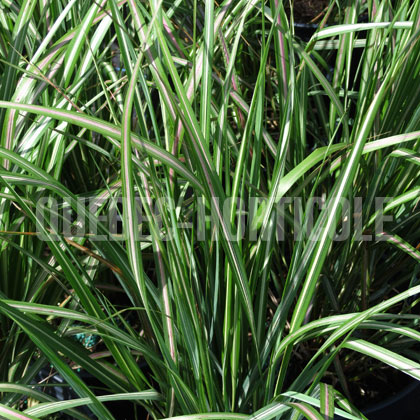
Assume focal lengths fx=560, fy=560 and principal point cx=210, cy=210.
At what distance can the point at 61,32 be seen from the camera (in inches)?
36.7

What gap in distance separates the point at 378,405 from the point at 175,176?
44cm

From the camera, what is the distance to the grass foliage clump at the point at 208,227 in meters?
0.57

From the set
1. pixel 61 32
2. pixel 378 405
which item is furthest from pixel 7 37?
pixel 378 405

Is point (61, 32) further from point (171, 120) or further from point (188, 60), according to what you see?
point (171, 120)

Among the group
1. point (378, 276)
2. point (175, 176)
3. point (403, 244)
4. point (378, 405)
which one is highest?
point (175, 176)

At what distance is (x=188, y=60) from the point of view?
2.60 ft

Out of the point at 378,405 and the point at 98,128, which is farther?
the point at 378,405

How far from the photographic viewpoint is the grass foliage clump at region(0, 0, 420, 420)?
0.57 meters

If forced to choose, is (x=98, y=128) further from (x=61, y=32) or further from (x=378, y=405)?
(x=378, y=405)

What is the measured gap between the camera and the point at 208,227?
681mm

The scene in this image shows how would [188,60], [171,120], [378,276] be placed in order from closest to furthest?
[171,120], [188,60], [378,276]

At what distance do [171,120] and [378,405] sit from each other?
0.50 m

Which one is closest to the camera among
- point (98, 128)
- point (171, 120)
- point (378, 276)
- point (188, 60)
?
point (98, 128)

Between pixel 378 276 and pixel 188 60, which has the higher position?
pixel 188 60
